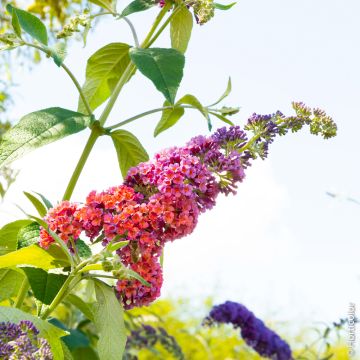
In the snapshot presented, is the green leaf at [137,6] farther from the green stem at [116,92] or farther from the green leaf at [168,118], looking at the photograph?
the green leaf at [168,118]

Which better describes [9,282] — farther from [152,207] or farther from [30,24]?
[30,24]

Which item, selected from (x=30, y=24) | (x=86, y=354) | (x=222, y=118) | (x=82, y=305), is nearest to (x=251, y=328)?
(x=86, y=354)

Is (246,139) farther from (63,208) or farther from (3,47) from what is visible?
(3,47)

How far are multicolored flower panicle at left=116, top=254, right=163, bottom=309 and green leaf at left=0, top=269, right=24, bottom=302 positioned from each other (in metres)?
0.30

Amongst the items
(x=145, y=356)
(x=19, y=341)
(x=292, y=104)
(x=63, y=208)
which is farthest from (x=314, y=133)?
(x=145, y=356)

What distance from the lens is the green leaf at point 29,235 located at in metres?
1.49

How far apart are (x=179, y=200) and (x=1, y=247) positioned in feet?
1.33

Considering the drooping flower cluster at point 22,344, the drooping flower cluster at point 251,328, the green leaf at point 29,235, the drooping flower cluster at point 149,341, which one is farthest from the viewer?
the drooping flower cluster at point 149,341

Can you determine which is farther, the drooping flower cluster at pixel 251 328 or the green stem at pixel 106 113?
the drooping flower cluster at pixel 251 328

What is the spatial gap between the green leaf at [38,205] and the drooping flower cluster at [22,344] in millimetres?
413

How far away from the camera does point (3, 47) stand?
1.56 metres

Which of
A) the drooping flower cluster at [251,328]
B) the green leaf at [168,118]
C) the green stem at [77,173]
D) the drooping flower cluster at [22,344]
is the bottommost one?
the drooping flower cluster at [22,344]

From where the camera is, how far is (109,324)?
55.6 inches

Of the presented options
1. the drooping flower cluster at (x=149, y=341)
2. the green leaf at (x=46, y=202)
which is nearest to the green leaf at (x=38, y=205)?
the green leaf at (x=46, y=202)
